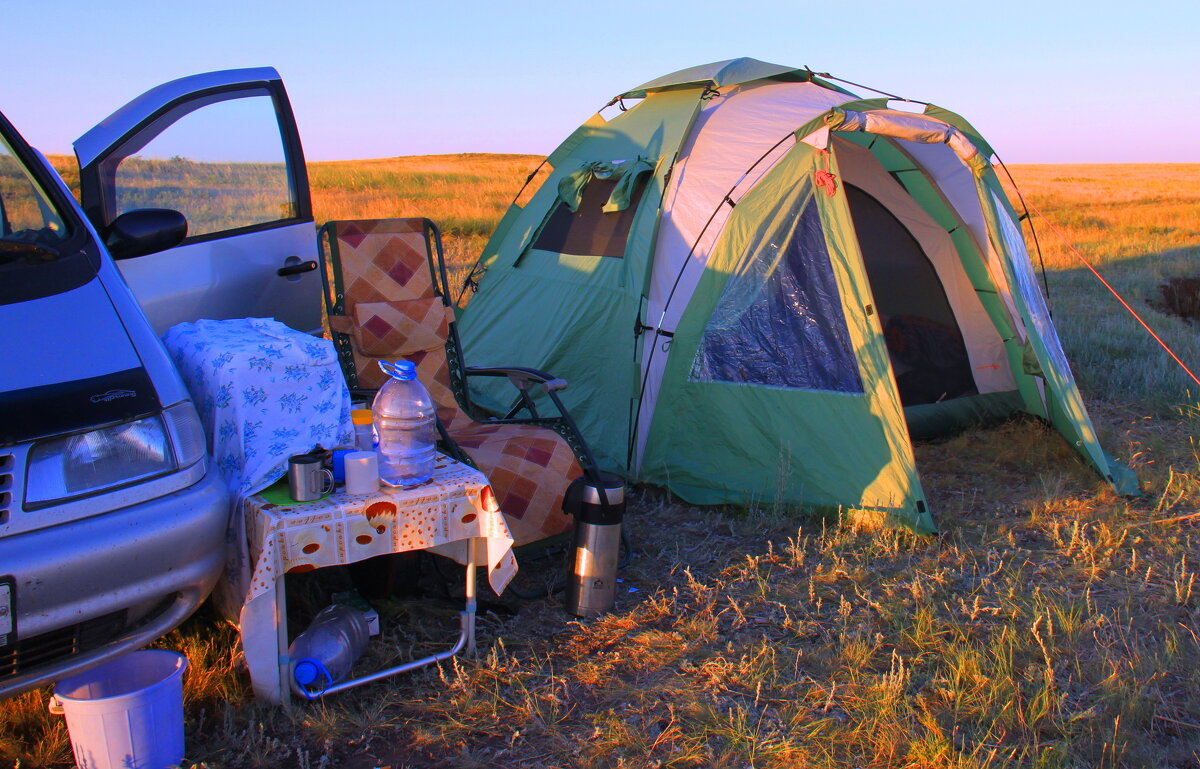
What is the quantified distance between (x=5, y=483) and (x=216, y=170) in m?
2.48

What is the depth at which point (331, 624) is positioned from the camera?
3.09m

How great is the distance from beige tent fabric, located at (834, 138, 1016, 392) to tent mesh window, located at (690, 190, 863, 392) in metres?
1.02

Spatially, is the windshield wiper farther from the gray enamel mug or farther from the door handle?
the door handle

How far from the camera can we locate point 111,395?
2426mm

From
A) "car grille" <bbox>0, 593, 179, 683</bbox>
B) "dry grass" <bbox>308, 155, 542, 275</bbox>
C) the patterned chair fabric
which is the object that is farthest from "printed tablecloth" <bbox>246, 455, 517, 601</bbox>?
"dry grass" <bbox>308, 155, 542, 275</bbox>

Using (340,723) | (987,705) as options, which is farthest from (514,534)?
(987,705)

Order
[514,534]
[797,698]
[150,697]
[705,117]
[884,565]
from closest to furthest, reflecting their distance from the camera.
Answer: [150,697] < [797,698] < [514,534] < [884,565] < [705,117]

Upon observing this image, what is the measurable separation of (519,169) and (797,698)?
33580mm

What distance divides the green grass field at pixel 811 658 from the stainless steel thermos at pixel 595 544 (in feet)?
0.27

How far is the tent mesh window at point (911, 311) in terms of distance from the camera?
5625 millimetres

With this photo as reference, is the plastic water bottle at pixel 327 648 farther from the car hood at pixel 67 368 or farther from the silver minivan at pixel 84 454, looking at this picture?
the car hood at pixel 67 368

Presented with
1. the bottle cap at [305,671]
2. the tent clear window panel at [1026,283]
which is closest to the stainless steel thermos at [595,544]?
the bottle cap at [305,671]

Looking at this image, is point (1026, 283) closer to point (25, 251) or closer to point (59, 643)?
point (25, 251)

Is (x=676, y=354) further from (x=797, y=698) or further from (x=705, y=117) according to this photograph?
(x=797, y=698)
